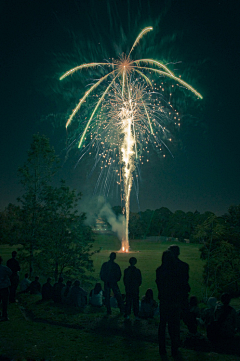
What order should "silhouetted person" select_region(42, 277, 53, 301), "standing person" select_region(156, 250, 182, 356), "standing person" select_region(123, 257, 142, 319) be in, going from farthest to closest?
1. "silhouetted person" select_region(42, 277, 53, 301)
2. "standing person" select_region(123, 257, 142, 319)
3. "standing person" select_region(156, 250, 182, 356)

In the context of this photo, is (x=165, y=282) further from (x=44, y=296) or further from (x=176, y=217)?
(x=176, y=217)

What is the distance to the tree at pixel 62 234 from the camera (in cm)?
1706

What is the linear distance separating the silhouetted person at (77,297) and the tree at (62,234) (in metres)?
8.33

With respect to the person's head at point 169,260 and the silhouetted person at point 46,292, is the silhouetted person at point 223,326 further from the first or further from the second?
the silhouetted person at point 46,292

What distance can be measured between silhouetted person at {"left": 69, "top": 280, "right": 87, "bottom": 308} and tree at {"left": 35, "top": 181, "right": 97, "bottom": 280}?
8335 mm

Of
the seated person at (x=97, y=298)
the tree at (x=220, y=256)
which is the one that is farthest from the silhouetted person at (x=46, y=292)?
the tree at (x=220, y=256)

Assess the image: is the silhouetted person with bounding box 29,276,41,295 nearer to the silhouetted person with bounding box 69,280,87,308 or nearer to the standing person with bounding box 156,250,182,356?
the silhouetted person with bounding box 69,280,87,308

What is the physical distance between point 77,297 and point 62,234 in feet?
30.6

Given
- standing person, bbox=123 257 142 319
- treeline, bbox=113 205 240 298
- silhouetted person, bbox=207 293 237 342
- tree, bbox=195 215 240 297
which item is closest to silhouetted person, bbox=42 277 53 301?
standing person, bbox=123 257 142 319

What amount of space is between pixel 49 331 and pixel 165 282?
3357mm

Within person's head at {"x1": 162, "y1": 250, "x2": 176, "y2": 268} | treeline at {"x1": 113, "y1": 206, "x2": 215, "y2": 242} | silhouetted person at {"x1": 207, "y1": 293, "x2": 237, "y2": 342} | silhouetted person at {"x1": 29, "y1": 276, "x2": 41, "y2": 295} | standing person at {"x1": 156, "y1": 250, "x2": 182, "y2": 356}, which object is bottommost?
silhouetted person at {"x1": 29, "y1": 276, "x2": 41, "y2": 295}

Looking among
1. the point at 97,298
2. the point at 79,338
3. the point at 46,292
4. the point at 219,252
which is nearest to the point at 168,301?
the point at 79,338

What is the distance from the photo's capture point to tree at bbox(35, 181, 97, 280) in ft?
56.0

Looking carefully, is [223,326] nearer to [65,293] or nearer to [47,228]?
[65,293]
